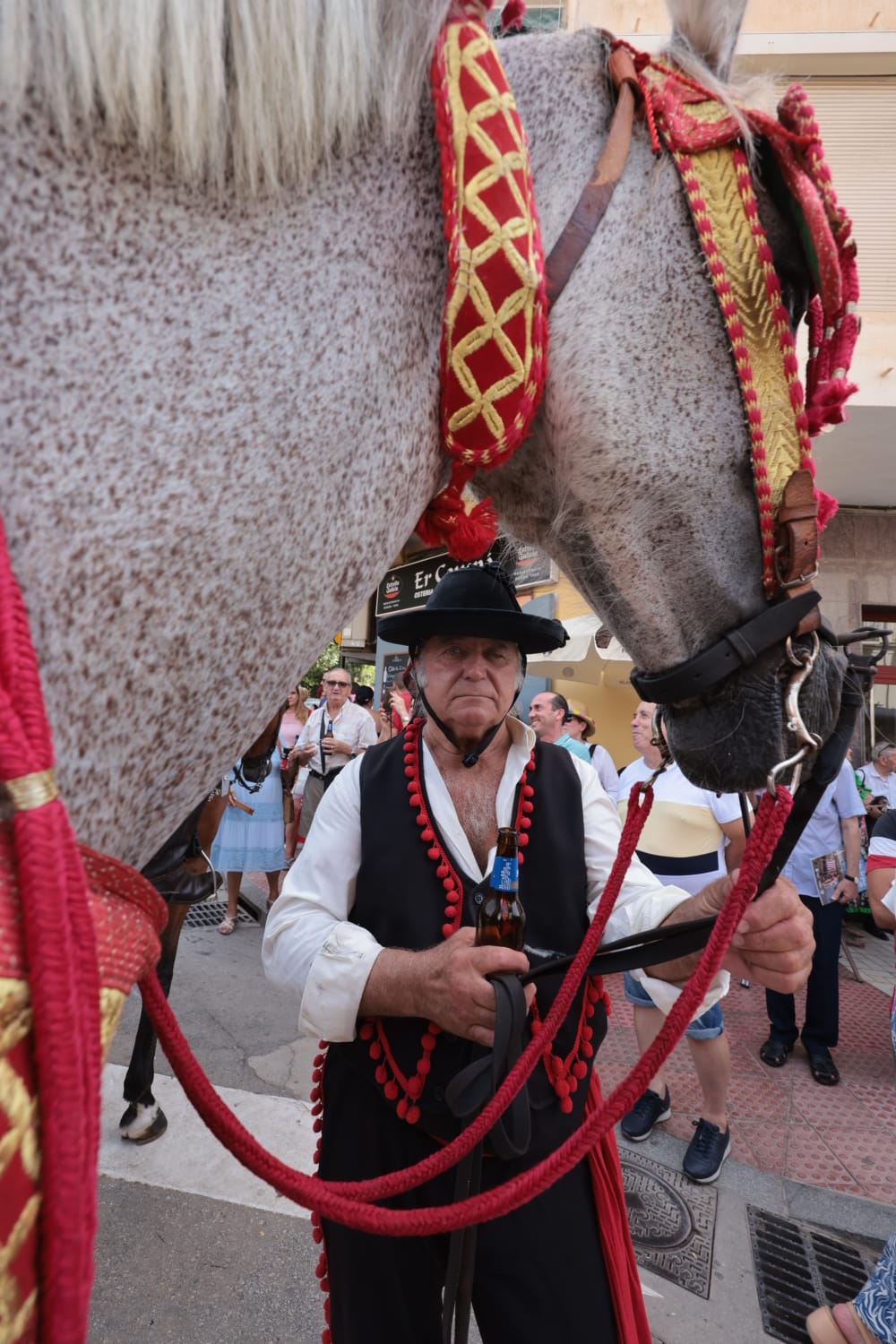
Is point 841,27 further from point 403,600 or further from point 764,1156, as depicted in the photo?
point 764,1156

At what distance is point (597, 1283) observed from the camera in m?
1.56

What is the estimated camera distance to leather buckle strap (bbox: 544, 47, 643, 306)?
2.38 ft

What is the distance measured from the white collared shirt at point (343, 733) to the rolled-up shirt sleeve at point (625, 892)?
4.55 metres

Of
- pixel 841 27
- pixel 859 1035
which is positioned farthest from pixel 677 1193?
pixel 841 27

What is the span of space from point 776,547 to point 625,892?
1.27m

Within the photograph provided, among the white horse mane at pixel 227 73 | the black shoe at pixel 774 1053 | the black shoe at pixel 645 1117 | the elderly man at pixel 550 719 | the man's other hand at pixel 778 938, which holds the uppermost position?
the white horse mane at pixel 227 73

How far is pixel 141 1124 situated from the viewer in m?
3.13

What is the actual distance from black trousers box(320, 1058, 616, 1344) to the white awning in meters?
5.88

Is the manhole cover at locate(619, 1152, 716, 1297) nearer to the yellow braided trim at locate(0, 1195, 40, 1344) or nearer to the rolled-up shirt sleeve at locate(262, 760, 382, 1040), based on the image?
the rolled-up shirt sleeve at locate(262, 760, 382, 1040)

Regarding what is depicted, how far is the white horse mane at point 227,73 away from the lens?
1.74ft

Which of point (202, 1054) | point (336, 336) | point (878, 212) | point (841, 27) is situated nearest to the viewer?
point (336, 336)

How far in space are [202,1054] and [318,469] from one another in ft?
13.8

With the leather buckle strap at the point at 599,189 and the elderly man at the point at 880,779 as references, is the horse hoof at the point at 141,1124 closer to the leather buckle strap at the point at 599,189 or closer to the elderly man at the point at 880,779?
the leather buckle strap at the point at 599,189

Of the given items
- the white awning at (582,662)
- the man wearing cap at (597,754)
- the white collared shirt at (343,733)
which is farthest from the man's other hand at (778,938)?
the white awning at (582,662)
